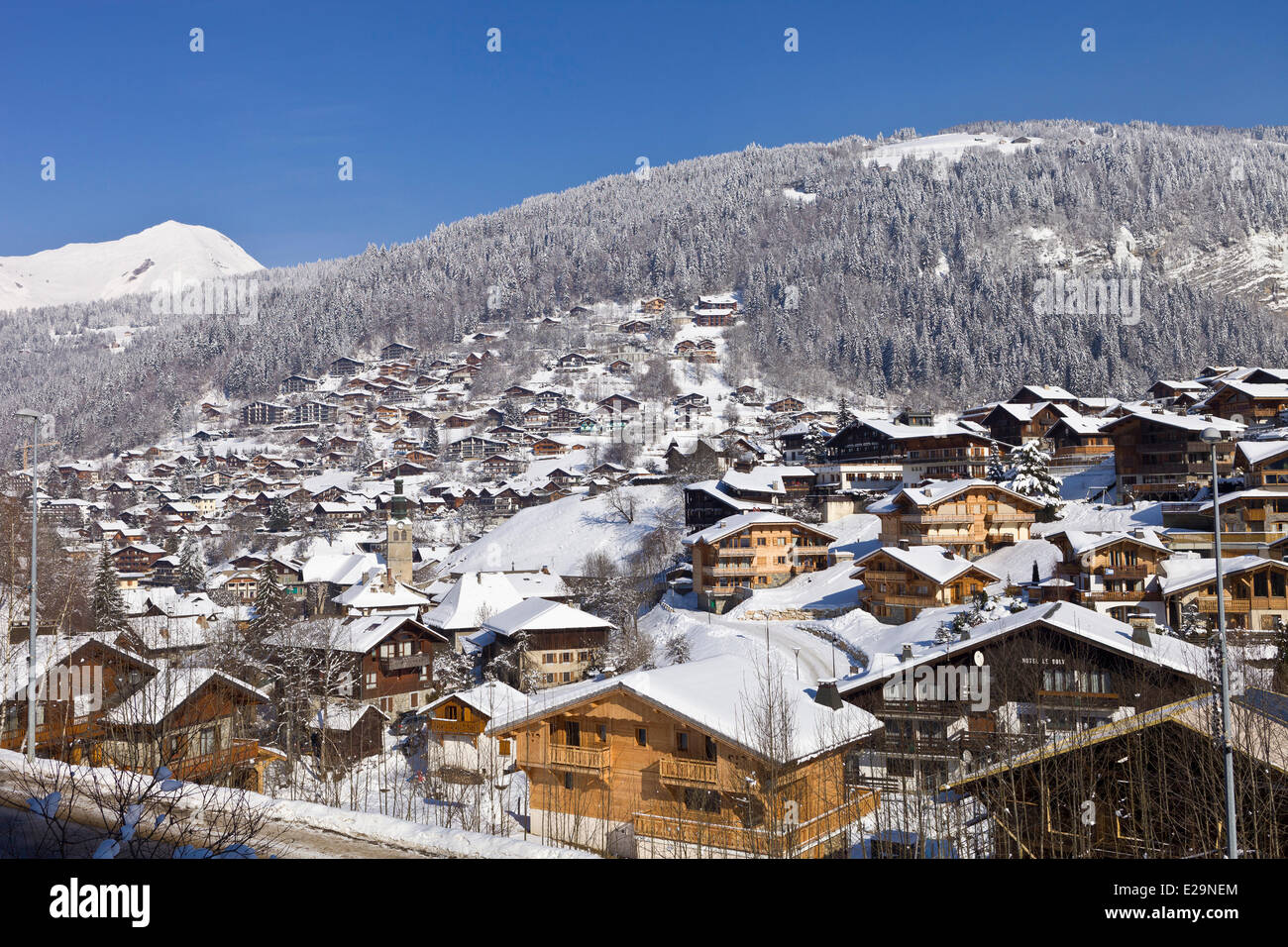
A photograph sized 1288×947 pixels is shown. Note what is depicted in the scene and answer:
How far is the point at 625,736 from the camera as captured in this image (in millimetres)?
14977

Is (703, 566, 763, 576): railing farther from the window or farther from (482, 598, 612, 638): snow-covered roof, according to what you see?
the window

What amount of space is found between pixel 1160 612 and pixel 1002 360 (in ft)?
264

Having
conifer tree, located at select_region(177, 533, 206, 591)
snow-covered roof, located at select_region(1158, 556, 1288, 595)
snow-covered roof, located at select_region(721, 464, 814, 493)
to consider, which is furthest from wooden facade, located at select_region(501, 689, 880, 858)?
conifer tree, located at select_region(177, 533, 206, 591)

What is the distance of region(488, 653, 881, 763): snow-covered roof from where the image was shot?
13031 millimetres

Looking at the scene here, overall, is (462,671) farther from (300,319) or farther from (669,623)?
(300,319)

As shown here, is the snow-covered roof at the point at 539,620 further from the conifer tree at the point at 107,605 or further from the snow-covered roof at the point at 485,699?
the conifer tree at the point at 107,605

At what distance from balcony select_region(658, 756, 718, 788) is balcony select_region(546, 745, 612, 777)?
1.39 meters

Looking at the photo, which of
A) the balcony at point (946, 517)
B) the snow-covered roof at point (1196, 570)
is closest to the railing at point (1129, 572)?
the snow-covered roof at point (1196, 570)

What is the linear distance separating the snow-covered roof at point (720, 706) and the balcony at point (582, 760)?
0.74 m

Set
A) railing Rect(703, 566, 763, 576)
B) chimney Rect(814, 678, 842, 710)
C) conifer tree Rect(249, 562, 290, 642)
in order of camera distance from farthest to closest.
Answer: railing Rect(703, 566, 763, 576) < conifer tree Rect(249, 562, 290, 642) < chimney Rect(814, 678, 842, 710)

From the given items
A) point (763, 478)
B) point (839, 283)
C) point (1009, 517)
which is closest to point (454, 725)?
point (1009, 517)

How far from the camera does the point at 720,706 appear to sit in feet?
45.5

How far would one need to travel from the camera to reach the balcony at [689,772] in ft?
43.3
